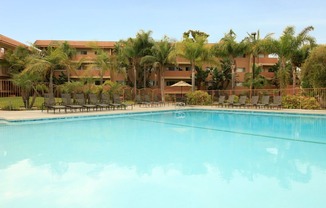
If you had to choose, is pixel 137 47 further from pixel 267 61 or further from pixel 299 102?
pixel 267 61

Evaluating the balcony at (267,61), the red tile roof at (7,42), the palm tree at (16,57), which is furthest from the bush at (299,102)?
the red tile roof at (7,42)

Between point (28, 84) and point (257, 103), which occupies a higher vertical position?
point (28, 84)

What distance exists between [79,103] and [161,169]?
13222mm

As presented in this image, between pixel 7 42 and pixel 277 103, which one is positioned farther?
pixel 7 42

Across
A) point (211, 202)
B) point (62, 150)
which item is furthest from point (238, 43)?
point (211, 202)

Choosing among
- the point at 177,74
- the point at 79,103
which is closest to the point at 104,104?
the point at 79,103

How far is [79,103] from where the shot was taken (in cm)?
1873

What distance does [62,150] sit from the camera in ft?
28.1

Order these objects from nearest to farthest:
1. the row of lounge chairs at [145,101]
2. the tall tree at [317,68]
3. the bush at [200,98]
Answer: the tall tree at [317,68], the row of lounge chairs at [145,101], the bush at [200,98]

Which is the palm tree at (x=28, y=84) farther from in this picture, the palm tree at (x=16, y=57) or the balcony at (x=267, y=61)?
the balcony at (x=267, y=61)

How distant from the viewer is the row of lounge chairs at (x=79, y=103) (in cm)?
1722

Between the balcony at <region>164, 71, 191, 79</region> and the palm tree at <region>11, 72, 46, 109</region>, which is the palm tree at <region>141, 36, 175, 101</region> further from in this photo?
the palm tree at <region>11, 72, 46, 109</region>

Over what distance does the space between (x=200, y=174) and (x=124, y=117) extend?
38.1ft

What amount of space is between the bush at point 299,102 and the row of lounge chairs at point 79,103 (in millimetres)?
11812
